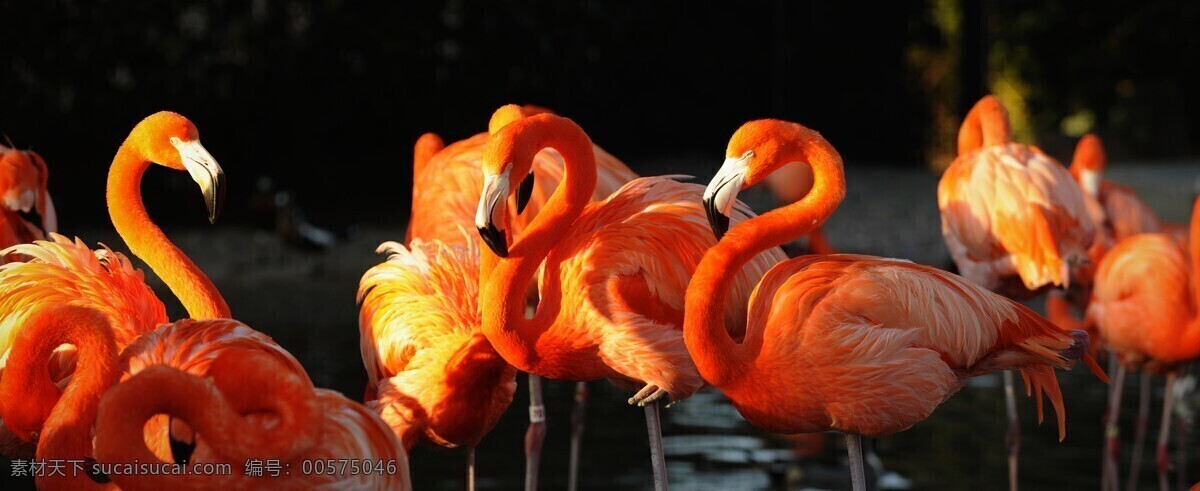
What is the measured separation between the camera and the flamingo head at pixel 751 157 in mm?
2711

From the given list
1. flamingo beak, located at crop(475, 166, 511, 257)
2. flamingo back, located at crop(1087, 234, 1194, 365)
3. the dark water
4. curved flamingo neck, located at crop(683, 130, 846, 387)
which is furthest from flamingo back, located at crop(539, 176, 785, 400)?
flamingo back, located at crop(1087, 234, 1194, 365)

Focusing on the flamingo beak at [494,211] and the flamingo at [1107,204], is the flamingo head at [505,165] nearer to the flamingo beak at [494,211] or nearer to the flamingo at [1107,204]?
the flamingo beak at [494,211]

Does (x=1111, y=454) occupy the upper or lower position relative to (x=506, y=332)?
lower

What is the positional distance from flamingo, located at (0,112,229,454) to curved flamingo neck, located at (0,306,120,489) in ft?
0.75

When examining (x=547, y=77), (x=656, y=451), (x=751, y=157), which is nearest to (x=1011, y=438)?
(x=656, y=451)

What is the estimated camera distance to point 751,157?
9.16 ft

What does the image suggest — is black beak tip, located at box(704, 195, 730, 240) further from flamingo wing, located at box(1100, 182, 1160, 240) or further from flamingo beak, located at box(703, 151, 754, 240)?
flamingo wing, located at box(1100, 182, 1160, 240)

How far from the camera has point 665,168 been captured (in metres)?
10.8

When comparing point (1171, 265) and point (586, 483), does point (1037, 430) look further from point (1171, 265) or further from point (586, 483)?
point (586, 483)

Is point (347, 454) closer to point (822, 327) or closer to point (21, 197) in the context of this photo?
point (822, 327)

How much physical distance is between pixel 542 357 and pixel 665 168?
773 centimetres

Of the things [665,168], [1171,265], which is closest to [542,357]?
[1171,265]

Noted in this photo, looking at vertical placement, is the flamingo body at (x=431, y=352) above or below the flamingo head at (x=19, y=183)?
below

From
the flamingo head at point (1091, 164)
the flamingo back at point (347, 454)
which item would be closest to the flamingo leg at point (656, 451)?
the flamingo back at point (347, 454)
